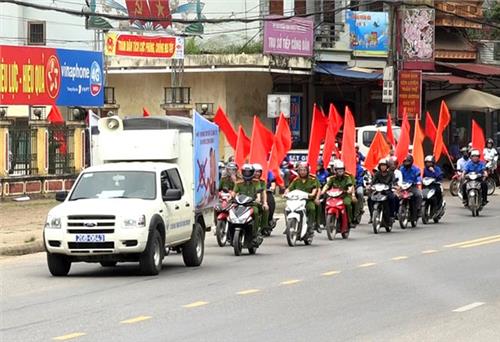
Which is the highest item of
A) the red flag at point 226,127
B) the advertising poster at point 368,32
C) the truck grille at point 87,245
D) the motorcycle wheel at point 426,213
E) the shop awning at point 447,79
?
the advertising poster at point 368,32

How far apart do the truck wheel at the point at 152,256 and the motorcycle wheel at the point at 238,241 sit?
322cm

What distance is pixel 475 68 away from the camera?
49.8 metres

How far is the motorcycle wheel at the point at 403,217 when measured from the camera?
1022 inches

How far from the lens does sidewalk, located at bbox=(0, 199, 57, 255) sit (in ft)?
71.4

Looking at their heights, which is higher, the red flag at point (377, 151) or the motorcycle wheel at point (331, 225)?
the red flag at point (377, 151)

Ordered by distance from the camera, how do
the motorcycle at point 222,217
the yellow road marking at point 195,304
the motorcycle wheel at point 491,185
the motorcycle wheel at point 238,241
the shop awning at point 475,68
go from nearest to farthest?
1. the yellow road marking at point 195,304
2. the motorcycle wheel at point 238,241
3. the motorcycle at point 222,217
4. the motorcycle wheel at point 491,185
5. the shop awning at point 475,68

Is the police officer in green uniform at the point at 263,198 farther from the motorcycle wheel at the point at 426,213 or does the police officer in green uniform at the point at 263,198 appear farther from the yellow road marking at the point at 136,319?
the yellow road marking at the point at 136,319

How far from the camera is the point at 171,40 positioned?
40625mm

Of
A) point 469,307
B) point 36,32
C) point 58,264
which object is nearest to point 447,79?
point 36,32

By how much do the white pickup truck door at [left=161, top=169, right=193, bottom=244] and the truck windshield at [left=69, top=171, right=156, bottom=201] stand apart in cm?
32

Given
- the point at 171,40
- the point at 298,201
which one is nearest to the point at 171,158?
the point at 298,201

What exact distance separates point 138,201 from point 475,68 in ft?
117

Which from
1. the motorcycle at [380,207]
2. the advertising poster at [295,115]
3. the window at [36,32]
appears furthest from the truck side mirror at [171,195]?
the window at [36,32]

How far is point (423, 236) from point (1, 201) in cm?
1377
